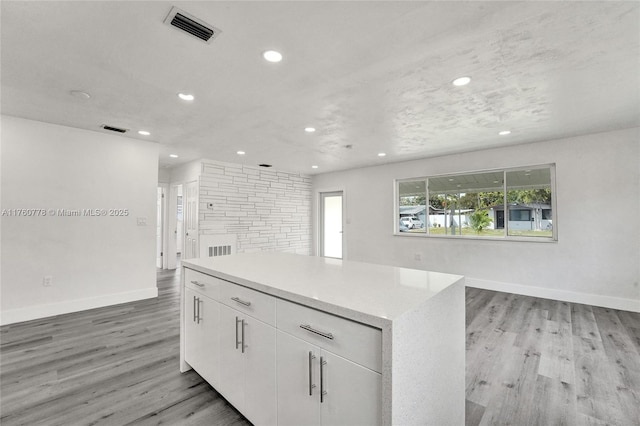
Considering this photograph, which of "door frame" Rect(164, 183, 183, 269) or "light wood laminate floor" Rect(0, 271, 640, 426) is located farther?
"door frame" Rect(164, 183, 183, 269)

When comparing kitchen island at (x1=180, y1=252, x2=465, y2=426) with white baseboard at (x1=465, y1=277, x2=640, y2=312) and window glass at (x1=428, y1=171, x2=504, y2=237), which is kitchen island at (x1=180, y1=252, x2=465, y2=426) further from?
window glass at (x1=428, y1=171, x2=504, y2=237)

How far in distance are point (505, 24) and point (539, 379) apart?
97.3 inches

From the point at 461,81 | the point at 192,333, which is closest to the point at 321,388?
the point at 192,333

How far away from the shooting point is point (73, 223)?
3.63m

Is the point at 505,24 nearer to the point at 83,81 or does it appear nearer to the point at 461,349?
the point at 461,349

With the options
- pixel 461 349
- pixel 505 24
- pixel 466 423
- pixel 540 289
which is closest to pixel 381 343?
pixel 461 349

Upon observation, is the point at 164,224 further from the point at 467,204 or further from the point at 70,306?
the point at 467,204

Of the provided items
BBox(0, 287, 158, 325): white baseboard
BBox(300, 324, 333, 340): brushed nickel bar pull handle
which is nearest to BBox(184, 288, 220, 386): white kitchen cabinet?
BBox(300, 324, 333, 340): brushed nickel bar pull handle

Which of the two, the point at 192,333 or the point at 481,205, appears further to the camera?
the point at 481,205

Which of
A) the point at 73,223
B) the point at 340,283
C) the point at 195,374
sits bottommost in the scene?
the point at 195,374

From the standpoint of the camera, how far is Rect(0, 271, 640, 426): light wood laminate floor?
172cm

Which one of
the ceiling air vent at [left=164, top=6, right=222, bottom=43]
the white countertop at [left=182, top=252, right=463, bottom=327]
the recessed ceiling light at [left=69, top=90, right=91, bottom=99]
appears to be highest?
the recessed ceiling light at [left=69, top=90, right=91, bottom=99]

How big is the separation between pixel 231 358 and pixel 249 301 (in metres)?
0.43

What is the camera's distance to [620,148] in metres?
3.66
